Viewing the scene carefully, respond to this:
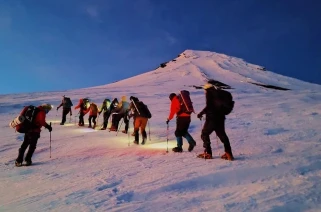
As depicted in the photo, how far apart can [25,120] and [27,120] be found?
5cm

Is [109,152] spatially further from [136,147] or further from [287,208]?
[287,208]

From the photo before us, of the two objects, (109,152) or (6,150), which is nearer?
(109,152)

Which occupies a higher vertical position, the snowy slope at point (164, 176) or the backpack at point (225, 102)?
the backpack at point (225, 102)

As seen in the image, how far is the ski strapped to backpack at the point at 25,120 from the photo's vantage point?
914cm

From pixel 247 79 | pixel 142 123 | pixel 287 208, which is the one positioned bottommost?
pixel 287 208

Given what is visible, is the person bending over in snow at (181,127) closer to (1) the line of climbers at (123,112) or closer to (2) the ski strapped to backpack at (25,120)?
(1) the line of climbers at (123,112)

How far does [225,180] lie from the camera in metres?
6.48

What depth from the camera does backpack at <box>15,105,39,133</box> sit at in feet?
30.1

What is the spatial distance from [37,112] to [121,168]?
325 cm

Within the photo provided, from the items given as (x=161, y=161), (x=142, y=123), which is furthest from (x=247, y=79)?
(x=161, y=161)

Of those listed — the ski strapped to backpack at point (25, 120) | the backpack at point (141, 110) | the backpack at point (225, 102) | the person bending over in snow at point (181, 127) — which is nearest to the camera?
the backpack at point (225, 102)

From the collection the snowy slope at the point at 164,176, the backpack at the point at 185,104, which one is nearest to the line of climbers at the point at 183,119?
the backpack at the point at 185,104

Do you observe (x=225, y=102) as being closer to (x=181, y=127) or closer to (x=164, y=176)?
(x=181, y=127)

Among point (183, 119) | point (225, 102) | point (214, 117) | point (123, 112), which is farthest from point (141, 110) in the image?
point (123, 112)
